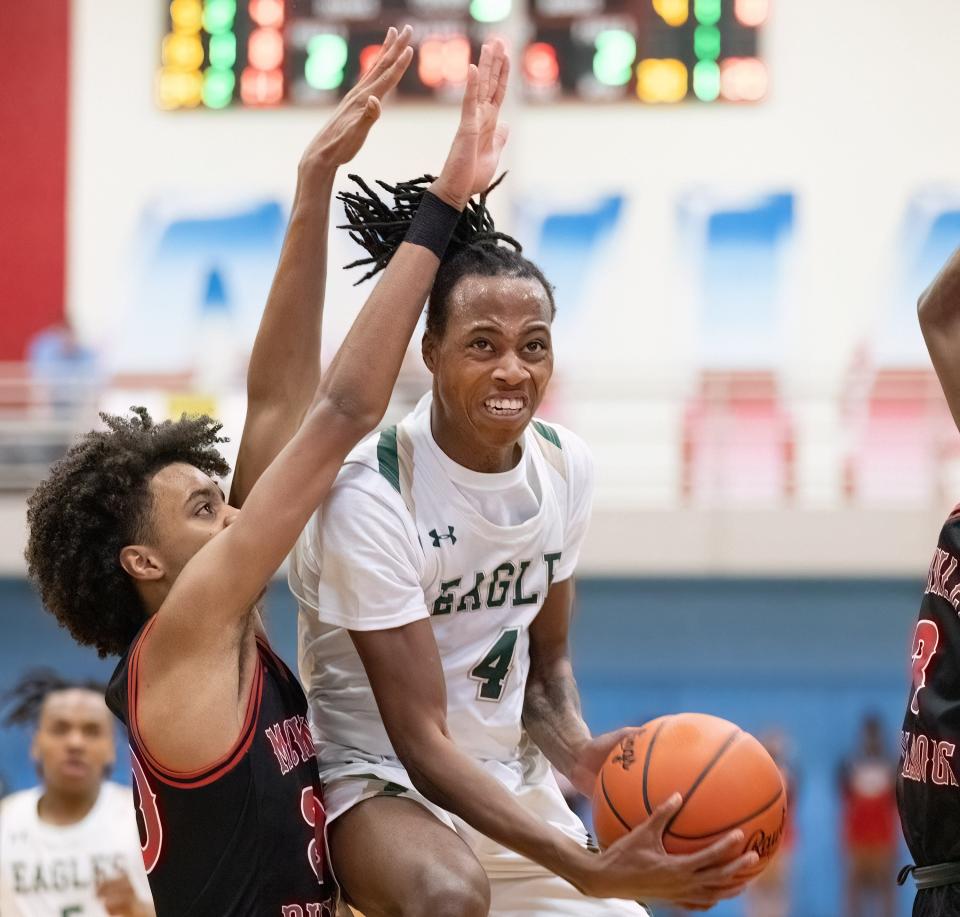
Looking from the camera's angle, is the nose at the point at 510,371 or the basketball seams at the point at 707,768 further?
the nose at the point at 510,371

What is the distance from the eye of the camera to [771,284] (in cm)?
1480

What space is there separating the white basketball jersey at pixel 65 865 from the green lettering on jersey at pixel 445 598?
2869mm

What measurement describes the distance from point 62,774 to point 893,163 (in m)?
10.4

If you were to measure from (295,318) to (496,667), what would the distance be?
1.03 m

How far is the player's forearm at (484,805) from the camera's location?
3.37 meters

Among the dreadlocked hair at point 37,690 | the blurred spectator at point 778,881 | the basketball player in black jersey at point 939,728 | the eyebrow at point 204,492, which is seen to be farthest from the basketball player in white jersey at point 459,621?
the blurred spectator at point 778,881

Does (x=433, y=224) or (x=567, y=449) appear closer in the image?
(x=433, y=224)

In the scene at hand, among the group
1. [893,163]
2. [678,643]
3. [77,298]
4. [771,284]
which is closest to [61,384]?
[77,298]

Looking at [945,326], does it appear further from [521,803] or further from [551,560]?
[521,803]

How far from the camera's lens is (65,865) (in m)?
6.29

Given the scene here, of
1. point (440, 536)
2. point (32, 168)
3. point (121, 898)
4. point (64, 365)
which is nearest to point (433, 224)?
point (440, 536)

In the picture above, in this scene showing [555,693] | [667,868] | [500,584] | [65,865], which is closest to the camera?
[667,868]

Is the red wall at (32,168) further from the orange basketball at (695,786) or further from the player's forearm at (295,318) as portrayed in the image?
the orange basketball at (695,786)

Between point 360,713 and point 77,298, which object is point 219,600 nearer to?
point 360,713
